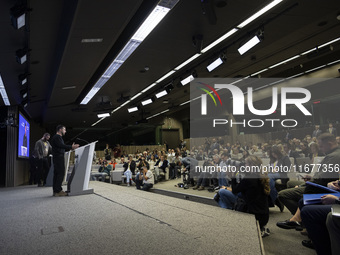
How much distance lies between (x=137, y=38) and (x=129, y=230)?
4686mm

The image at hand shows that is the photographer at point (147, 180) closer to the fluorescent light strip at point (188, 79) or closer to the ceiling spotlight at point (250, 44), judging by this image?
the fluorescent light strip at point (188, 79)

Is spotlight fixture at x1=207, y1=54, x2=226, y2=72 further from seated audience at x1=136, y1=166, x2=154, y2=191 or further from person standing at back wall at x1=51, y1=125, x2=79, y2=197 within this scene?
person standing at back wall at x1=51, y1=125, x2=79, y2=197

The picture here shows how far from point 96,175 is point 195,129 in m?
10.1

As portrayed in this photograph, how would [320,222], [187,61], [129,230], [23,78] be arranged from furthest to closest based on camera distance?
1. [187,61]
2. [23,78]
3. [129,230]
4. [320,222]

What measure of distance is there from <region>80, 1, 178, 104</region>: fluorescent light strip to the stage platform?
3.48 meters

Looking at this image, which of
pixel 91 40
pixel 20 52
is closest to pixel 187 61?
pixel 91 40

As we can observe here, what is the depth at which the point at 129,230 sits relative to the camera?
77.6 inches

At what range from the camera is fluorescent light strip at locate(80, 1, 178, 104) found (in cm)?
470

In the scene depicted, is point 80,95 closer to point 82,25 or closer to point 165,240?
point 82,25

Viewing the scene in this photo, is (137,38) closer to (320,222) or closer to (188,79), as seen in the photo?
(188,79)

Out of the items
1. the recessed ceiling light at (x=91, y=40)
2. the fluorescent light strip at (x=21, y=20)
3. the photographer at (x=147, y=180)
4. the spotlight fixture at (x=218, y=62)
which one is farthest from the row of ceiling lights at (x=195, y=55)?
the photographer at (x=147, y=180)

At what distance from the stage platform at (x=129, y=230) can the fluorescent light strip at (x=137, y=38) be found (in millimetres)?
3477

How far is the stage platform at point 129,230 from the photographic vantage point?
1596 mm

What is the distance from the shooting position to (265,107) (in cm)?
1487
